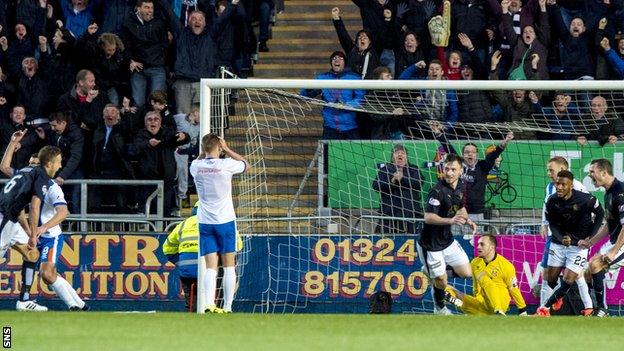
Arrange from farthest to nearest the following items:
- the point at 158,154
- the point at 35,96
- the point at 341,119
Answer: the point at 35,96
the point at 158,154
the point at 341,119

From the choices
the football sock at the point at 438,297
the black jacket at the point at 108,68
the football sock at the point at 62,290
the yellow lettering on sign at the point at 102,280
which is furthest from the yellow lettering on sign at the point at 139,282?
the football sock at the point at 438,297

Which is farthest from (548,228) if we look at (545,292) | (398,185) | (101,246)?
(101,246)

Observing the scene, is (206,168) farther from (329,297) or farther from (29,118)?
(29,118)

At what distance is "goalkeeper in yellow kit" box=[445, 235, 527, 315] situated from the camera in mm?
18609

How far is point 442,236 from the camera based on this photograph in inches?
A: 746

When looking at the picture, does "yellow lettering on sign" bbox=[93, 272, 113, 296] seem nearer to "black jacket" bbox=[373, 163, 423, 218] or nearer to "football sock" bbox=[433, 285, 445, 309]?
"black jacket" bbox=[373, 163, 423, 218]

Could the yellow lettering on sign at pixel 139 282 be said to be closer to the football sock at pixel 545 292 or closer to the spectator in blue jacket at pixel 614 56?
the football sock at pixel 545 292

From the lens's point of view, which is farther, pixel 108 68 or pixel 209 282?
pixel 108 68

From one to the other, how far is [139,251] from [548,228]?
5.13 metres

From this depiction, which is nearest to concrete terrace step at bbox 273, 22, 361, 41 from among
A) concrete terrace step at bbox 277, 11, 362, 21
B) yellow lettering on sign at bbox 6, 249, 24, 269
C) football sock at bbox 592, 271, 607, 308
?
concrete terrace step at bbox 277, 11, 362, 21

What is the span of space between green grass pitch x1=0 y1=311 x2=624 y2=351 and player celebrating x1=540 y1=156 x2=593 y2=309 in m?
2.69

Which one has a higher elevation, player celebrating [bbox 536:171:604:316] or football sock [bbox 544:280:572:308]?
player celebrating [bbox 536:171:604:316]

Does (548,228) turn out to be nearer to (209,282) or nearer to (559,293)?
(559,293)

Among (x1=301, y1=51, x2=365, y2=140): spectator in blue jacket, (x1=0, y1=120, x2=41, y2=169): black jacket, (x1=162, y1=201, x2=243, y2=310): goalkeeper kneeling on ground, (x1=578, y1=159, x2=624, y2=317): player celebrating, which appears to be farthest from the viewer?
(x1=0, y1=120, x2=41, y2=169): black jacket
